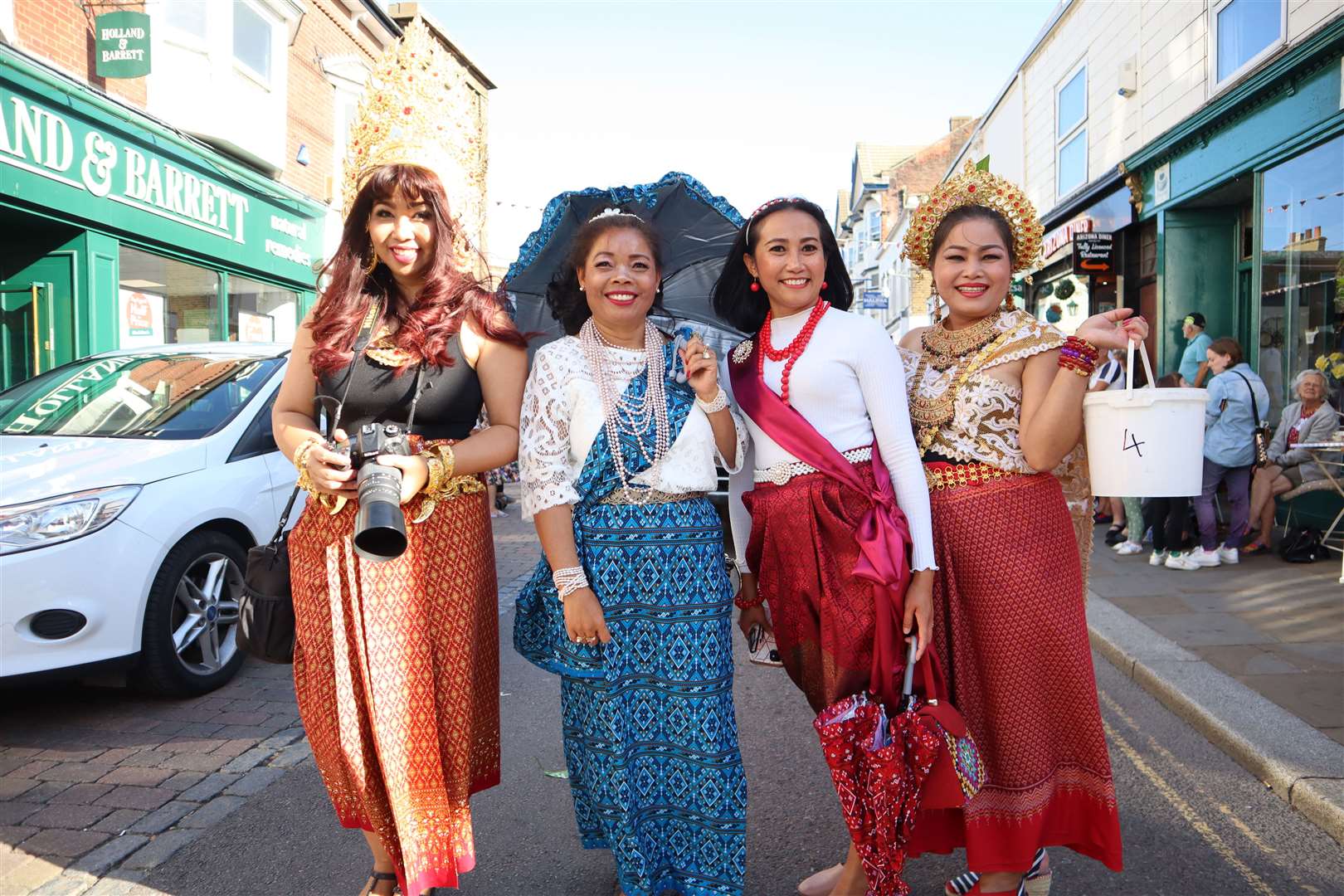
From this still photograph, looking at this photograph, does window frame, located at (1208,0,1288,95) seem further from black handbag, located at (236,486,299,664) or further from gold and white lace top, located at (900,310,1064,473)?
black handbag, located at (236,486,299,664)

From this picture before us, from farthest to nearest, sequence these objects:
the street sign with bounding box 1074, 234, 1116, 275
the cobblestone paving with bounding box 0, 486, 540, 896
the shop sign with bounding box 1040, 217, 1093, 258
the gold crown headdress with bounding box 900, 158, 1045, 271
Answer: the shop sign with bounding box 1040, 217, 1093, 258, the street sign with bounding box 1074, 234, 1116, 275, the cobblestone paving with bounding box 0, 486, 540, 896, the gold crown headdress with bounding box 900, 158, 1045, 271

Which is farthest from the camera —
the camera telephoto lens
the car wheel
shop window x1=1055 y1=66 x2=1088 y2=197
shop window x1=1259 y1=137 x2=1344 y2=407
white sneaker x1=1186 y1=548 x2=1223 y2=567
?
shop window x1=1055 y1=66 x2=1088 y2=197

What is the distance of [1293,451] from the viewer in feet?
26.0

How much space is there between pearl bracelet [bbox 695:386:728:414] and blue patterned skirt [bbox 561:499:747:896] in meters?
0.26

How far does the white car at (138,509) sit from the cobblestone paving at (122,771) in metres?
0.26

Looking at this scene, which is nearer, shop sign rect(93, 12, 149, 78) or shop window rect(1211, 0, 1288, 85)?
shop window rect(1211, 0, 1288, 85)

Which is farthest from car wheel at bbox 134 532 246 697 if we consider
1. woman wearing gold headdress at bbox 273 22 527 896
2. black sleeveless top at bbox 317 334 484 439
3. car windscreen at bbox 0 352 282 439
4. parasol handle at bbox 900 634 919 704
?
parasol handle at bbox 900 634 919 704

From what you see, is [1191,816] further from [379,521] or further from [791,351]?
[379,521]

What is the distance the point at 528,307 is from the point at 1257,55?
898 centimetres

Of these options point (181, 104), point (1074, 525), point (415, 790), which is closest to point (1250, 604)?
point (1074, 525)

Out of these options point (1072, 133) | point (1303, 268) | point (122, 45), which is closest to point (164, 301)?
point (122, 45)

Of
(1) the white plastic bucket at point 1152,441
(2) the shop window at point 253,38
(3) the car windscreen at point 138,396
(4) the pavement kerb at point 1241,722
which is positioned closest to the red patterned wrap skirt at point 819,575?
(1) the white plastic bucket at point 1152,441

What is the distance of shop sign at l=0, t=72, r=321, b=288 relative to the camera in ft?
28.9

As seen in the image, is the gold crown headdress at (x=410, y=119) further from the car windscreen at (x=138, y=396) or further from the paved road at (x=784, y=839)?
the car windscreen at (x=138, y=396)
